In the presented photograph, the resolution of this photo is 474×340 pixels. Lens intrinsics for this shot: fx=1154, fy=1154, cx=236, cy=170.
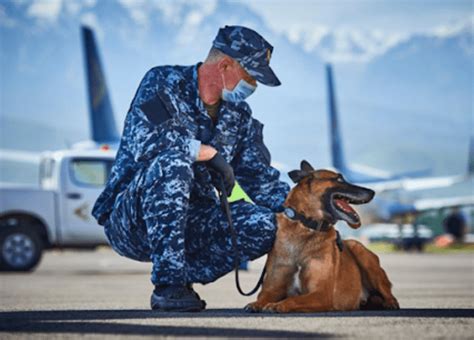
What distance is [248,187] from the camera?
257 inches

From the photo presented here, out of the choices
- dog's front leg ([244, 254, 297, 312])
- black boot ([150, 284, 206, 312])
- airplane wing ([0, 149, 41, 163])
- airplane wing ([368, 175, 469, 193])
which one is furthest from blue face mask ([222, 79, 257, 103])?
airplane wing ([368, 175, 469, 193])

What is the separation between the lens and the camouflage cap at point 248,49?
595 cm

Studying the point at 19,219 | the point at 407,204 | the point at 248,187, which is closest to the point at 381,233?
the point at 407,204

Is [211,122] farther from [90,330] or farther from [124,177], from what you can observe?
[90,330]

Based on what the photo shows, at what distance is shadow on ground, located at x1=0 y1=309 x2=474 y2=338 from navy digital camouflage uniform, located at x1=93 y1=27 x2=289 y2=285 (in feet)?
1.13

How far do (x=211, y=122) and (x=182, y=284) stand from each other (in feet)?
3.08

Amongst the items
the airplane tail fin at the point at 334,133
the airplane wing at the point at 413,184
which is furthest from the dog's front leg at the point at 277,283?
the airplane tail fin at the point at 334,133

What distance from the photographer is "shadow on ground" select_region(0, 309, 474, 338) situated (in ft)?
15.1

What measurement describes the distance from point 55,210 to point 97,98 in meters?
27.1

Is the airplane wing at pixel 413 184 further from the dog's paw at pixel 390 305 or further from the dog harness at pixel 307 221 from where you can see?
the dog harness at pixel 307 221

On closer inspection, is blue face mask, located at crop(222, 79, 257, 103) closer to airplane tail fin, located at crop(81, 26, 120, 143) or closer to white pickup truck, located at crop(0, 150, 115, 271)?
white pickup truck, located at crop(0, 150, 115, 271)

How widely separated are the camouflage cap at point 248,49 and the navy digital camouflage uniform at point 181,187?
4 cm

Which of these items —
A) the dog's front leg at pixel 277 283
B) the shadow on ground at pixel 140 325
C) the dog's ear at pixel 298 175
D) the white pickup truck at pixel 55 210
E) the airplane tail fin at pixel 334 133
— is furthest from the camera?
the airplane tail fin at pixel 334 133

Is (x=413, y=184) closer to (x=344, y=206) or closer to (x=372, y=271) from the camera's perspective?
(x=372, y=271)
